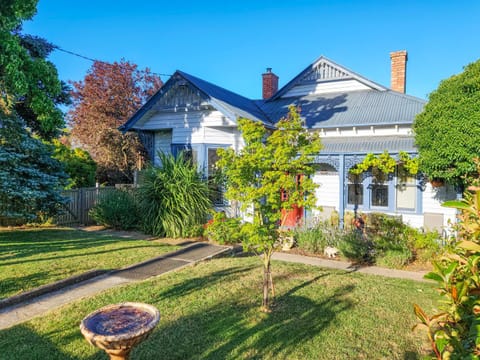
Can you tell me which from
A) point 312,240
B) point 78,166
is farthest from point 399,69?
point 78,166

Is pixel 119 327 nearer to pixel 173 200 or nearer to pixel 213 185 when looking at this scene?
pixel 173 200

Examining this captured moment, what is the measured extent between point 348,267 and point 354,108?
23.6ft

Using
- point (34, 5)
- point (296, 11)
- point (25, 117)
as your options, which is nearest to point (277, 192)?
point (34, 5)

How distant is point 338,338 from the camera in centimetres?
425

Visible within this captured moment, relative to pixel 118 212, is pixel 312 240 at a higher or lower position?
lower

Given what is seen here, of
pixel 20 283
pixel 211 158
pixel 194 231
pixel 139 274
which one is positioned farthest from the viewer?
pixel 211 158

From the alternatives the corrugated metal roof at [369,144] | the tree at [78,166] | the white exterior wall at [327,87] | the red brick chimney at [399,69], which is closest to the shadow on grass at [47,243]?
the tree at [78,166]

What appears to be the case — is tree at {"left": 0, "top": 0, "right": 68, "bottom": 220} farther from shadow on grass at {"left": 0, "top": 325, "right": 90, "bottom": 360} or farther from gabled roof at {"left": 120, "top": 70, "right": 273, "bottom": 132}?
shadow on grass at {"left": 0, "top": 325, "right": 90, "bottom": 360}

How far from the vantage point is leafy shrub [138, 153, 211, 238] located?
1088 cm

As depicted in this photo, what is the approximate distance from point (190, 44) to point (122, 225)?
1243cm

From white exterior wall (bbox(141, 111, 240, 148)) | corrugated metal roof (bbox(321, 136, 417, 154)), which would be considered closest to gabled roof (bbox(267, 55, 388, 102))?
corrugated metal roof (bbox(321, 136, 417, 154))

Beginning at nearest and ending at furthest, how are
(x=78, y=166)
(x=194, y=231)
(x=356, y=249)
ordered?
(x=356, y=249)
(x=194, y=231)
(x=78, y=166)

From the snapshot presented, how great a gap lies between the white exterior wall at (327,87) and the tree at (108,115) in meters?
9.34

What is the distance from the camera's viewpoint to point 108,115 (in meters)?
19.4
